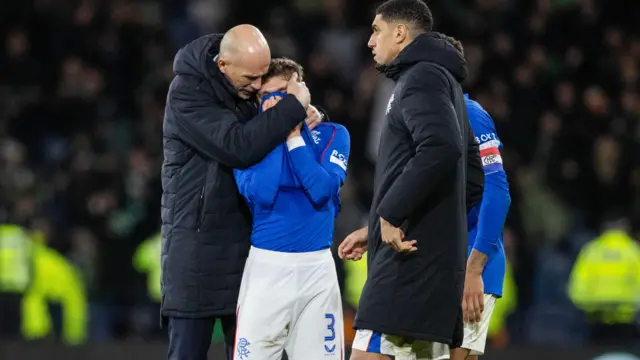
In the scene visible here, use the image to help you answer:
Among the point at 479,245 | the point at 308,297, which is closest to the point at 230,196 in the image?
the point at 308,297

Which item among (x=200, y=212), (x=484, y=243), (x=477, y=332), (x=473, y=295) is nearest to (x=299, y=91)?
(x=200, y=212)

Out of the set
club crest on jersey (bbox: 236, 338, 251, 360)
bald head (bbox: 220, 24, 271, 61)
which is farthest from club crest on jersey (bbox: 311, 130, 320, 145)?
club crest on jersey (bbox: 236, 338, 251, 360)

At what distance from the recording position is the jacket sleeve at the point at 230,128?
4.68 m

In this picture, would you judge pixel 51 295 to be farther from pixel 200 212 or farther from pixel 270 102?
pixel 270 102

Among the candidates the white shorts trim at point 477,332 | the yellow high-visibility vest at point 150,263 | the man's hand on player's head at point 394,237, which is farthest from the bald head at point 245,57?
the yellow high-visibility vest at point 150,263

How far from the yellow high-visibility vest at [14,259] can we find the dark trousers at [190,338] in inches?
235

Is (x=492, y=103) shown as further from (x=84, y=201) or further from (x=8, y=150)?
(x=8, y=150)

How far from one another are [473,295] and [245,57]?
4.38ft

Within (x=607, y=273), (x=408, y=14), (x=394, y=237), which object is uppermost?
(x=408, y=14)

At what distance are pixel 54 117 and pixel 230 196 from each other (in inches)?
294

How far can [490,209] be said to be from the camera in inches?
188

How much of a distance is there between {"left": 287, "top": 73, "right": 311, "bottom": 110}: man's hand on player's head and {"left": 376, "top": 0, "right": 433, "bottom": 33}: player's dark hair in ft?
1.64

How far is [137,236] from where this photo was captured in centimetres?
1084

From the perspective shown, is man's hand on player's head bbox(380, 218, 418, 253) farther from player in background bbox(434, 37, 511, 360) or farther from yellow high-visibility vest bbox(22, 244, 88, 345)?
yellow high-visibility vest bbox(22, 244, 88, 345)
